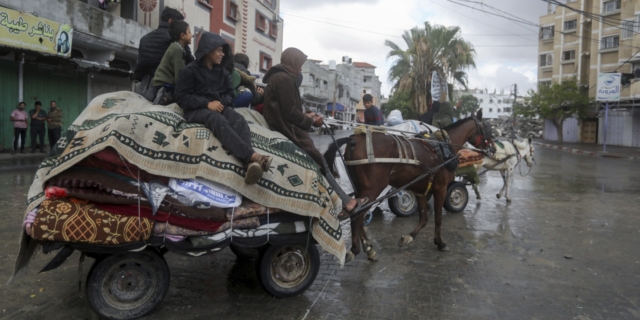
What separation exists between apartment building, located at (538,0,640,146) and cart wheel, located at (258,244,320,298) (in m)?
29.1

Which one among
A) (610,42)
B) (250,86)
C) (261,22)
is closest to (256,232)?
(250,86)

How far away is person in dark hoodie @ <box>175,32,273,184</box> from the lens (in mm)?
3805

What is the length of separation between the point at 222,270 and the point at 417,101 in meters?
23.5

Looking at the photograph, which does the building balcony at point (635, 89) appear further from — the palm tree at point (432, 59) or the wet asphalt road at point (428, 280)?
the wet asphalt road at point (428, 280)

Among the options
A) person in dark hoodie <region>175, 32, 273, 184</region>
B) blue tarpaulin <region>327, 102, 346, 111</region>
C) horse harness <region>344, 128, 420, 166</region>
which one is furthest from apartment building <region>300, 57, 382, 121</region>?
person in dark hoodie <region>175, 32, 273, 184</region>

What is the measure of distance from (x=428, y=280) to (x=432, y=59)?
23.8 meters

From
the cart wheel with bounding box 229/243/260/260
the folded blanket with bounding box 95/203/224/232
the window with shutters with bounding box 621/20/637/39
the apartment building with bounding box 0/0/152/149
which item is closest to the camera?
the folded blanket with bounding box 95/203/224/232

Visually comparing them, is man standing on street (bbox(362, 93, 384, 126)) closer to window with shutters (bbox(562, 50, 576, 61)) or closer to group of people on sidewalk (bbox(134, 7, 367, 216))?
group of people on sidewalk (bbox(134, 7, 367, 216))

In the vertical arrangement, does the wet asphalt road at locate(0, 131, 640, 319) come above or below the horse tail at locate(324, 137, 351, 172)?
below

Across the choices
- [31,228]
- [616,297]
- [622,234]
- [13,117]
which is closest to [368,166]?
[616,297]

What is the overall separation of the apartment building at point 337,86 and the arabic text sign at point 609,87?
1766 centimetres

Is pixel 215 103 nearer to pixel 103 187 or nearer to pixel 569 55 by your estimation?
pixel 103 187

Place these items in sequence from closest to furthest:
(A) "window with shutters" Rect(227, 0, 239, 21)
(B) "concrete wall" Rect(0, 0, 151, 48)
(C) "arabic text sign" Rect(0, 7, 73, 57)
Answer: (C) "arabic text sign" Rect(0, 7, 73, 57), (B) "concrete wall" Rect(0, 0, 151, 48), (A) "window with shutters" Rect(227, 0, 239, 21)

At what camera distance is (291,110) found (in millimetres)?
4609
